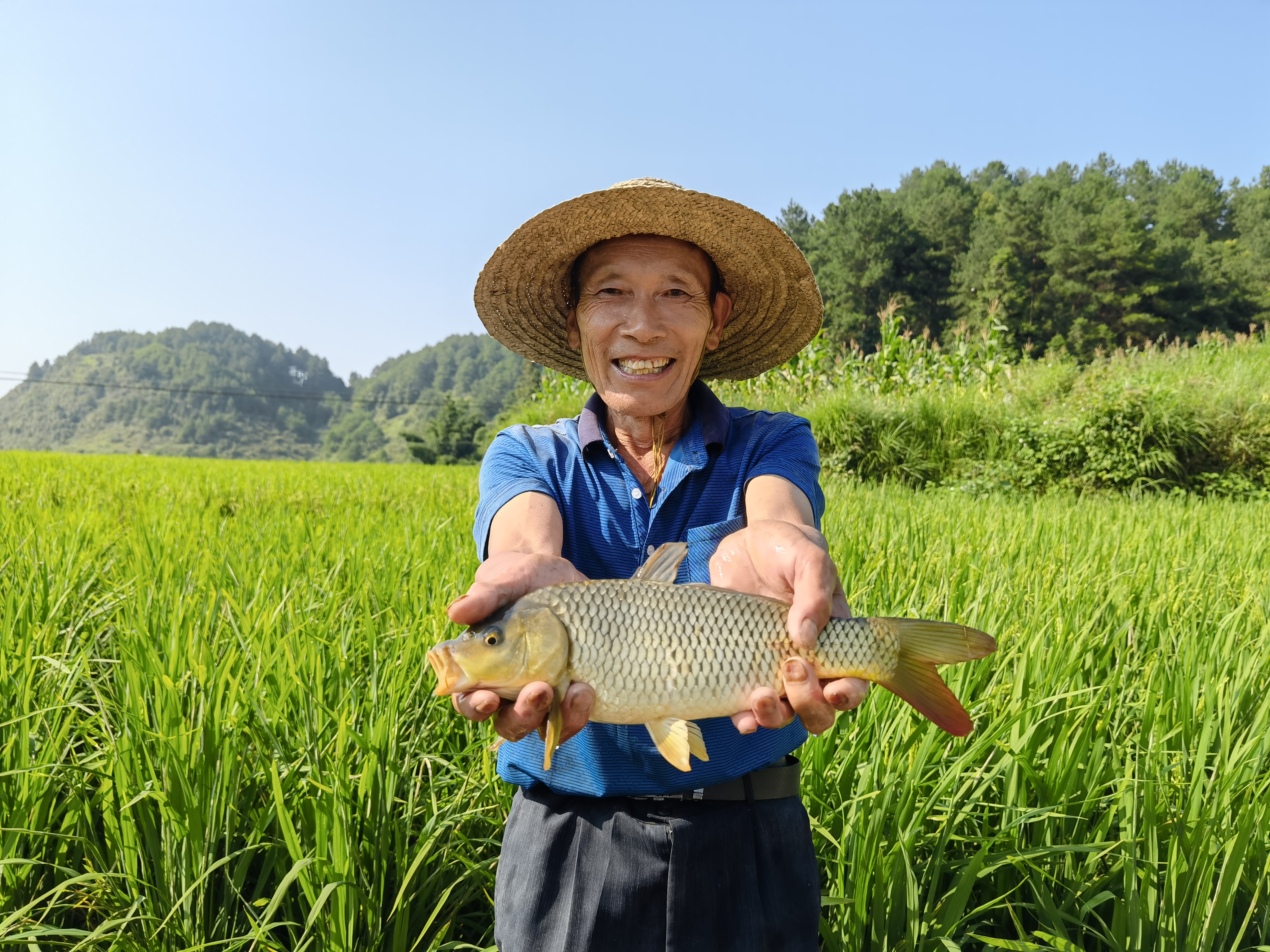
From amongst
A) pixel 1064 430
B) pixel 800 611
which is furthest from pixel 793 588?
pixel 1064 430

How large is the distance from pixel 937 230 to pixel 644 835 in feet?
189

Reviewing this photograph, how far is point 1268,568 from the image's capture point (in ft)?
12.0

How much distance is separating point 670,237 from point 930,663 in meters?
0.98

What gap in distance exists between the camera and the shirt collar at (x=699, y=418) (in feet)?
4.89

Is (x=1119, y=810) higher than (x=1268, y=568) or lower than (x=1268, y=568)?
lower

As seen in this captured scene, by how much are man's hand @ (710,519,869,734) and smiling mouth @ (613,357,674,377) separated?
1.25ft

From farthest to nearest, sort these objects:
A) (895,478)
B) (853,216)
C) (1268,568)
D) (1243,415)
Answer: (853,216), (895,478), (1243,415), (1268,568)

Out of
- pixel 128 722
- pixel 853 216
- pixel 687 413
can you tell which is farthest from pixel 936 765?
pixel 853 216

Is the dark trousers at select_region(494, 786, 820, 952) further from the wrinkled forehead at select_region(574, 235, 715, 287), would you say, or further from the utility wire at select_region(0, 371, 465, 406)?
the utility wire at select_region(0, 371, 465, 406)

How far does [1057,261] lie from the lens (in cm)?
4272

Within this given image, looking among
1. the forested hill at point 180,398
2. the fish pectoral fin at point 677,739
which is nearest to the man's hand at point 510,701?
the fish pectoral fin at point 677,739

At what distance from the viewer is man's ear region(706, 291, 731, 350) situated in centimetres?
Result: 171

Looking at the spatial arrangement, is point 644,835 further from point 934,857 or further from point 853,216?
point 853,216

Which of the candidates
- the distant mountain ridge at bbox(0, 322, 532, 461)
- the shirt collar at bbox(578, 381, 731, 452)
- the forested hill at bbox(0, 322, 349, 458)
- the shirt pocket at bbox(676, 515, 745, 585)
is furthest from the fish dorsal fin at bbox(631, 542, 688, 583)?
the forested hill at bbox(0, 322, 349, 458)
